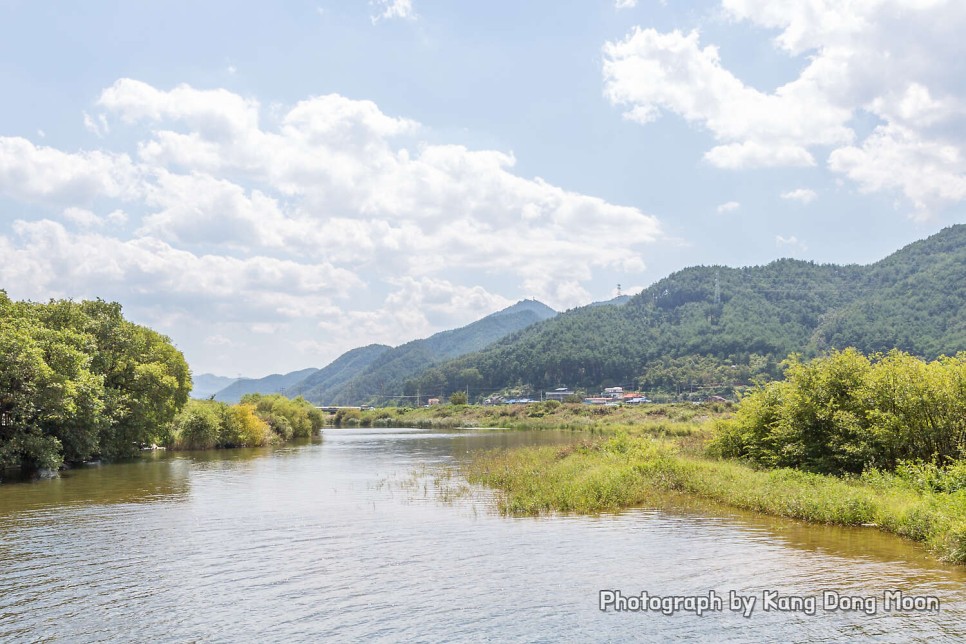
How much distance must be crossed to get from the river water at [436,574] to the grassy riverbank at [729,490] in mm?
1033

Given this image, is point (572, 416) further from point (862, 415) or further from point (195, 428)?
point (862, 415)

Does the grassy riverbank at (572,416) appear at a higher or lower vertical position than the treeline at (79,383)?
lower

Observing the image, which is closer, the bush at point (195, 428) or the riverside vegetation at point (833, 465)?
the riverside vegetation at point (833, 465)

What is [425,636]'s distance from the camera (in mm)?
15391

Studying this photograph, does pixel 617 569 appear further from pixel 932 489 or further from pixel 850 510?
pixel 932 489

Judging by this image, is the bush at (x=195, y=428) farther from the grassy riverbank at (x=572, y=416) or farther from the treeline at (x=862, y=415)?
the treeline at (x=862, y=415)

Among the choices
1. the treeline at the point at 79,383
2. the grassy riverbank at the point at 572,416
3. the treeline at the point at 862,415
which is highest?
the treeline at the point at 79,383

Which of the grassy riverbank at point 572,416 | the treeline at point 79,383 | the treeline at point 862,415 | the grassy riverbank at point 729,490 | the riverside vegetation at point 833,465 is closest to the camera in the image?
Answer: the grassy riverbank at point 729,490

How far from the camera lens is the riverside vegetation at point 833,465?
25.7 meters

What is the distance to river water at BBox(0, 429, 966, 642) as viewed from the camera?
1581 cm

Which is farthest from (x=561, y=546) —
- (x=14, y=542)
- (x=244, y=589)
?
(x=14, y=542)

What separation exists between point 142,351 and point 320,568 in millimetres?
59722

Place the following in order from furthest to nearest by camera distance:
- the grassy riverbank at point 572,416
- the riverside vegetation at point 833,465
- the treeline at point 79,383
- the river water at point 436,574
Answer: the grassy riverbank at point 572,416
the treeline at point 79,383
the riverside vegetation at point 833,465
the river water at point 436,574

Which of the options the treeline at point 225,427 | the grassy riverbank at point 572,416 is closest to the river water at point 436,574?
the treeline at point 225,427
